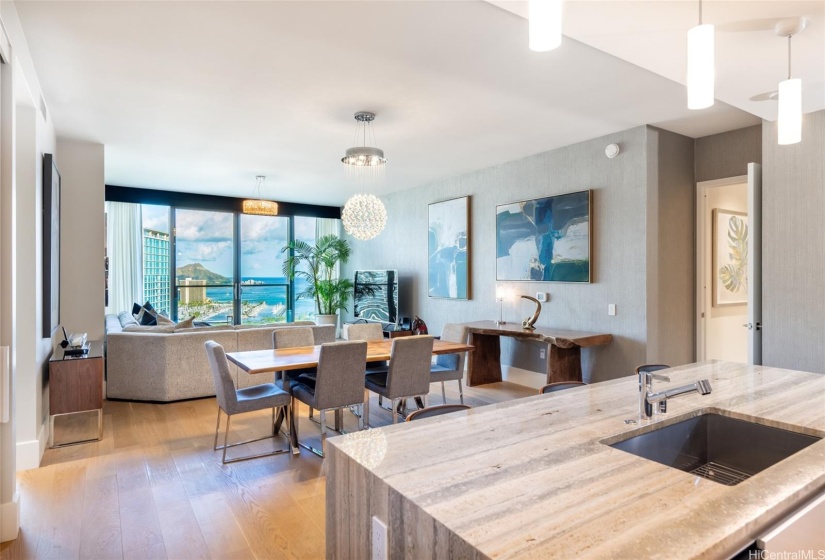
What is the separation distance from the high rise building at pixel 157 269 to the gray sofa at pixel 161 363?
3.74 meters

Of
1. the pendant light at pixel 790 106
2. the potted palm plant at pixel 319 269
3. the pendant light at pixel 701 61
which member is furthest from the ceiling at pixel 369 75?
the potted palm plant at pixel 319 269

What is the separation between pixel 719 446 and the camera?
184cm

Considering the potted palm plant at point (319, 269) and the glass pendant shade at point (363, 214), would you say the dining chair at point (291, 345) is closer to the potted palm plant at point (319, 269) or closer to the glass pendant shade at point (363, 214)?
the glass pendant shade at point (363, 214)

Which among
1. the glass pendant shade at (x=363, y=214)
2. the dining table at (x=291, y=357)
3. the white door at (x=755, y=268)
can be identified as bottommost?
the dining table at (x=291, y=357)

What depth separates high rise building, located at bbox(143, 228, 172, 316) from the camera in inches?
333

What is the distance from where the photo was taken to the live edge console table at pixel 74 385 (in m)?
3.69

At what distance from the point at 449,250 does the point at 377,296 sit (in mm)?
1787

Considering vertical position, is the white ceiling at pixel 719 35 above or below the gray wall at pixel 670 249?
above

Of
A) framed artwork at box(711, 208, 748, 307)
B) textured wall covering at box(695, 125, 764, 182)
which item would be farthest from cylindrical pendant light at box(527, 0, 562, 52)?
framed artwork at box(711, 208, 748, 307)

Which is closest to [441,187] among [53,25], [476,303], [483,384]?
[476,303]

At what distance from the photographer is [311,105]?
3.97 metres

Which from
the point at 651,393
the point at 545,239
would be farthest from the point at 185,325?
the point at 651,393

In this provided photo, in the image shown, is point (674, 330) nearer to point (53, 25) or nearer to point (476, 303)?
point (476, 303)

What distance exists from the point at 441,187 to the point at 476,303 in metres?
1.82
